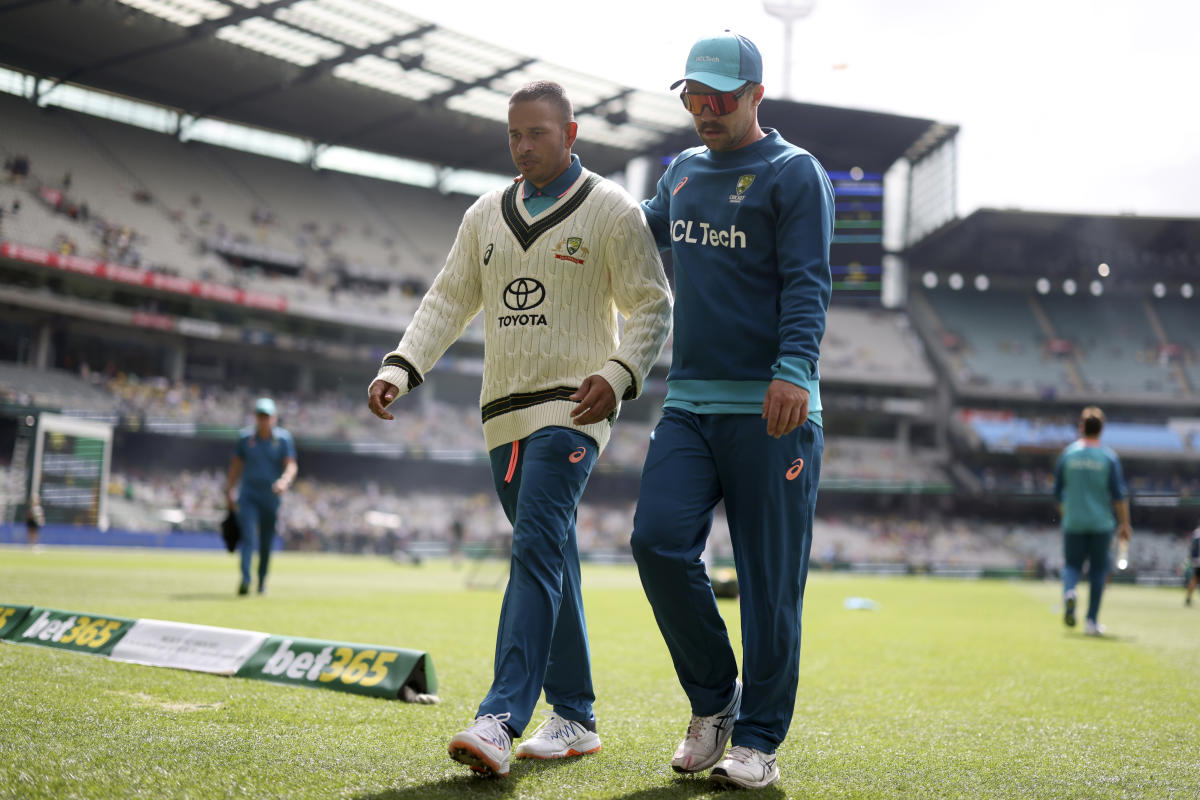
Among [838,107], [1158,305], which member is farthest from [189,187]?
[1158,305]

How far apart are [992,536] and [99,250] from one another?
1424 inches

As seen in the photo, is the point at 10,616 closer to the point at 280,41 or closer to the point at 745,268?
the point at 745,268

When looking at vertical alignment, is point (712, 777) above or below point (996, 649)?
above

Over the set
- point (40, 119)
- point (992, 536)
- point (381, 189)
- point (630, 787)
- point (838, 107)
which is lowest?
point (992, 536)

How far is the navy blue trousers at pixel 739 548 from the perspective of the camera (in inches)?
121

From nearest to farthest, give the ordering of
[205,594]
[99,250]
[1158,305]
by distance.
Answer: [205,594] → [99,250] → [1158,305]

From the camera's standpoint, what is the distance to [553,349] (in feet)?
11.0

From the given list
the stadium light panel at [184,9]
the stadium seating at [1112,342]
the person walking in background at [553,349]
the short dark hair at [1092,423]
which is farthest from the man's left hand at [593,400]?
the stadium seating at [1112,342]

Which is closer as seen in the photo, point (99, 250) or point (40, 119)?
point (40, 119)

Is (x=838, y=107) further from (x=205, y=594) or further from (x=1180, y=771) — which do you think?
(x=1180, y=771)

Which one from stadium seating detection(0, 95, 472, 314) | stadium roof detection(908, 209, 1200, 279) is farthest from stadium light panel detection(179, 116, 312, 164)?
stadium roof detection(908, 209, 1200, 279)

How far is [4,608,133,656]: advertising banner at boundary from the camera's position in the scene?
4914 millimetres

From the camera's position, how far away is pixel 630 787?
114 inches

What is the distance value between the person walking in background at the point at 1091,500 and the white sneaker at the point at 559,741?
6999mm
